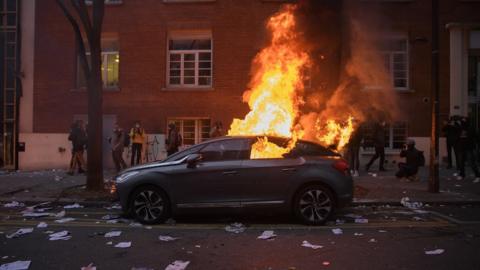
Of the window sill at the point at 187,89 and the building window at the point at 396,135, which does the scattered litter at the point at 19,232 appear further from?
the building window at the point at 396,135

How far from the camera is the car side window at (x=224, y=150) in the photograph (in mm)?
8195

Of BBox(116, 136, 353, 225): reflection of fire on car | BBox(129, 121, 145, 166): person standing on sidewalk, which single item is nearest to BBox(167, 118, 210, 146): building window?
BBox(129, 121, 145, 166): person standing on sidewalk

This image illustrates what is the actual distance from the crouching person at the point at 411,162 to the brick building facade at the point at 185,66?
4.02 m

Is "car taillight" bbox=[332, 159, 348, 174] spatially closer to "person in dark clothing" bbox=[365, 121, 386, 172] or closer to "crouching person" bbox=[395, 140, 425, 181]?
"crouching person" bbox=[395, 140, 425, 181]

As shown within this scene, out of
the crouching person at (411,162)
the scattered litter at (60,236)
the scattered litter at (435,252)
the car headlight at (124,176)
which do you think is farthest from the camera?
the crouching person at (411,162)

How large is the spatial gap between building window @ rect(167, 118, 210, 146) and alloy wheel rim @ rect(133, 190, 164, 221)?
9.59 metres

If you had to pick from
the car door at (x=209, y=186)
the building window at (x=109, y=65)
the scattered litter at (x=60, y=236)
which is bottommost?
the scattered litter at (x=60, y=236)

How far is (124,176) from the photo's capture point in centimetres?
826

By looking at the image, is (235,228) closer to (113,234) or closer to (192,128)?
(113,234)

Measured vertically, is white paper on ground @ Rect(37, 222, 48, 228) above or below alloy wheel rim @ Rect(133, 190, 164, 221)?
below

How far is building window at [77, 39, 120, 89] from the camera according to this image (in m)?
18.1

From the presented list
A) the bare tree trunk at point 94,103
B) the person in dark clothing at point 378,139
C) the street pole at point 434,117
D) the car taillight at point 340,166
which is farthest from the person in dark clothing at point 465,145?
the bare tree trunk at point 94,103

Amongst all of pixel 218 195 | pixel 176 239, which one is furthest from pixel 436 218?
pixel 176 239

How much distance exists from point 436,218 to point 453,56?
10.00m
